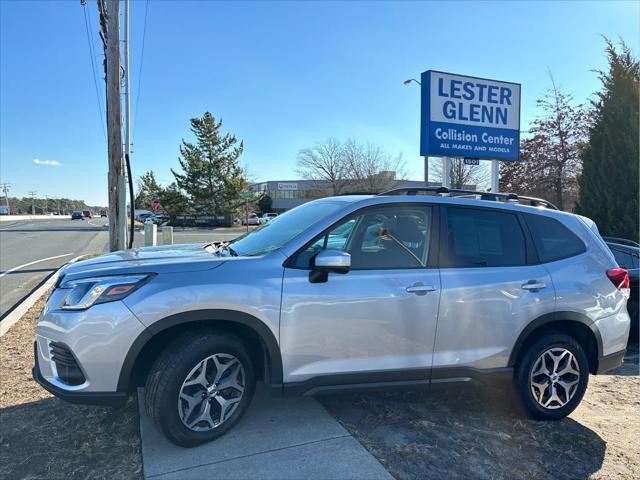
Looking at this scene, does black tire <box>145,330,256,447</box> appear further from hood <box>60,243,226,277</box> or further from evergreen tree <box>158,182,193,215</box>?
evergreen tree <box>158,182,193,215</box>

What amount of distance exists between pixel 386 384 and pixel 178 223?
51.5 metres

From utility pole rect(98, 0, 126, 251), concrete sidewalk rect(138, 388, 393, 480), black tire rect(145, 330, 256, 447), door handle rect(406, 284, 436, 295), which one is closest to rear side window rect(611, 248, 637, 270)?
door handle rect(406, 284, 436, 295)

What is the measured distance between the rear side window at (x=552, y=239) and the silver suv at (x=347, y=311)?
1cm

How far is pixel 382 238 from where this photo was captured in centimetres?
339

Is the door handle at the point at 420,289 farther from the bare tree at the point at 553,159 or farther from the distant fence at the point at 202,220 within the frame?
the distant fence at the point at 202,220

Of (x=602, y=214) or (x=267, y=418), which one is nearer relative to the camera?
(x=267, y=418)

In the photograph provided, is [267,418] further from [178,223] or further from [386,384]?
[178,223]

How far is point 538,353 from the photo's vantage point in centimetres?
357

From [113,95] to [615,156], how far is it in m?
12.4

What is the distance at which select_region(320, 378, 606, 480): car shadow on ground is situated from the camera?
292 cm

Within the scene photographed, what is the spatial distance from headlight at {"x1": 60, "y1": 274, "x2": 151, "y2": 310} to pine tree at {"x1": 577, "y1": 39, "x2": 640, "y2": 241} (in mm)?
12534

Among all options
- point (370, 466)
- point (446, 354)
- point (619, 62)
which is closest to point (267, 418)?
point (370, 466)

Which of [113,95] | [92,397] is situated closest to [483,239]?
[92,397]

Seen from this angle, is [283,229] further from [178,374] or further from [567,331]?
[567,331]
